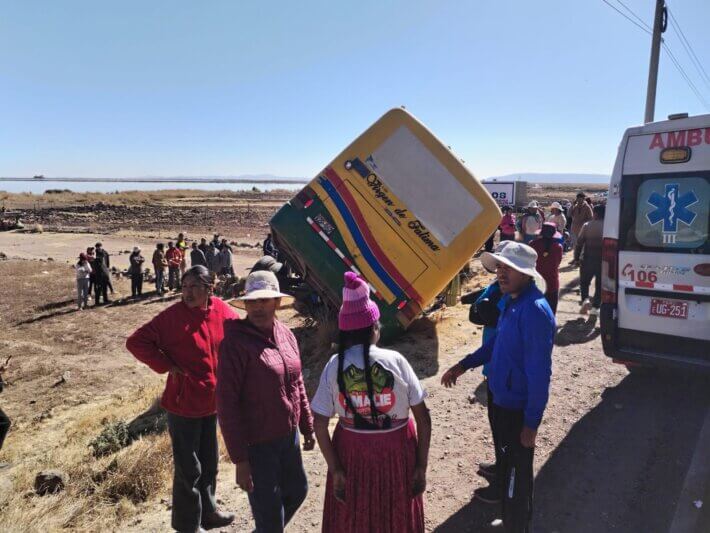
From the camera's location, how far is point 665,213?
15.7ft

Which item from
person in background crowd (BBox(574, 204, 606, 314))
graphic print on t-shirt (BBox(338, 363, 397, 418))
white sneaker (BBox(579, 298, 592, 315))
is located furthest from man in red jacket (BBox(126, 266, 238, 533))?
white sneaker (BBox(579, 298, 592, 315))

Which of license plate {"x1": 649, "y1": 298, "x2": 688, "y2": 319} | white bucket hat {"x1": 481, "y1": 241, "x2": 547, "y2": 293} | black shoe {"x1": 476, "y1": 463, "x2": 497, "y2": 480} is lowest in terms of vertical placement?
black shoe {"x1": 476, "y1": 463, "x2": 497, "y2": 480}

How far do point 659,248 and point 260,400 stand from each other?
4.12 meters

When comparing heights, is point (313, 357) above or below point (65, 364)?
above

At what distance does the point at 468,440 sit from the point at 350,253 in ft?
10.0

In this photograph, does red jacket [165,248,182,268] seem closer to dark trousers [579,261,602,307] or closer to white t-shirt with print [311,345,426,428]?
dark trousers [579,261,602,307]

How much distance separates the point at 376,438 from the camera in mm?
2330

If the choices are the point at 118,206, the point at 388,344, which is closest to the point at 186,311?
the point at 388,344

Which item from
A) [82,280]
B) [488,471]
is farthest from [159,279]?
[488,471]

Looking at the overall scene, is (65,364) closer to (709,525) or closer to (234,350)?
(234,350)

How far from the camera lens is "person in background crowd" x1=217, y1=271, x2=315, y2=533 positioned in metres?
2.60

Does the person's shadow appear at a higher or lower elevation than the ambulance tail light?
lower

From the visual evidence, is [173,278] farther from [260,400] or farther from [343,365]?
[343,365]

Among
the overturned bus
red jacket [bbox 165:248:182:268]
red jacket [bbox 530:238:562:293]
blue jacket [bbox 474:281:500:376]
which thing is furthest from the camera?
red jacket [bbox 165:248:182:268]
